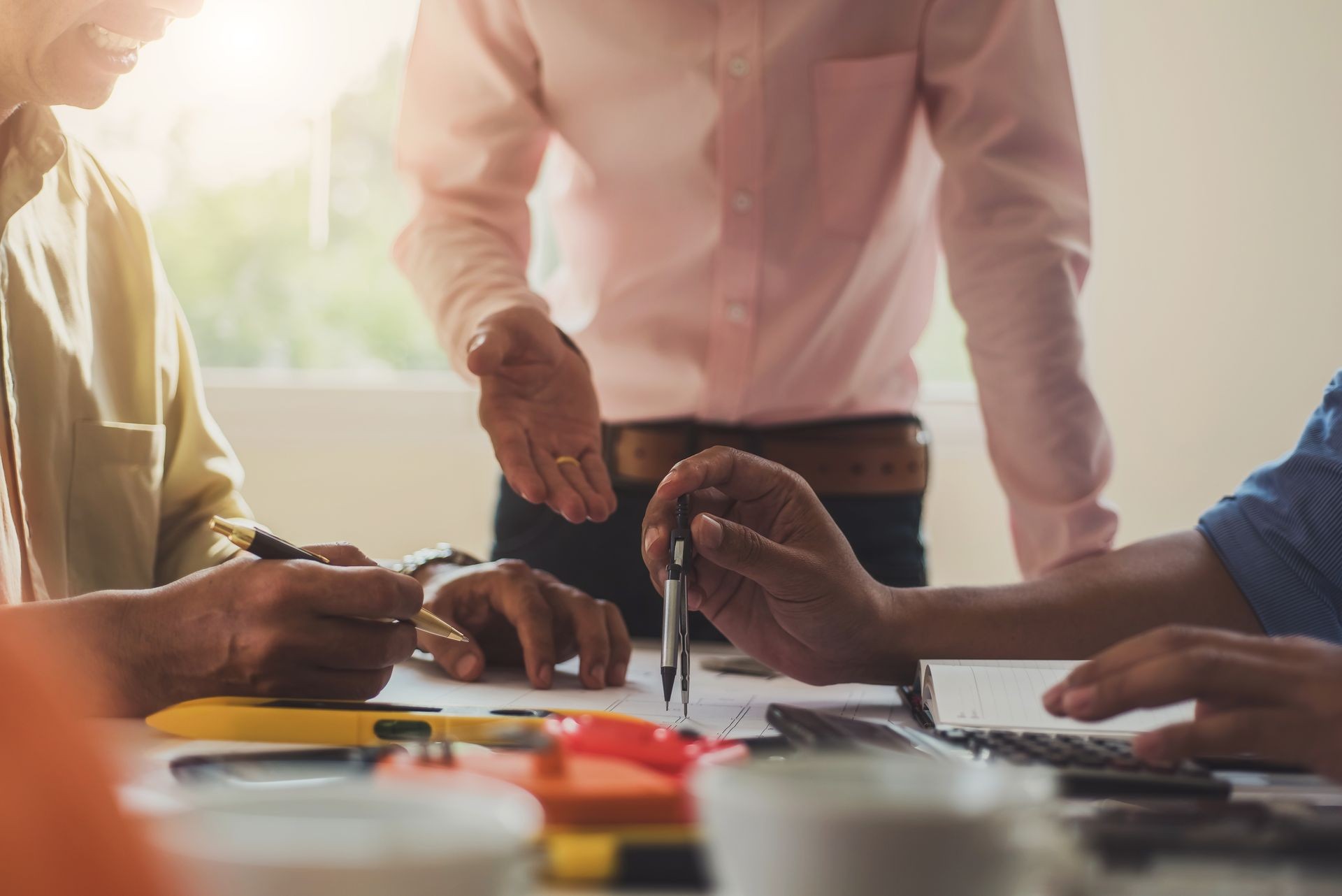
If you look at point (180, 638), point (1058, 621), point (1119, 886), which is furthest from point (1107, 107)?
point (1119, 886)

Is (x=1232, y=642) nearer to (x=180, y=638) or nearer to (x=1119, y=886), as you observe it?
(x=1119, y=886)

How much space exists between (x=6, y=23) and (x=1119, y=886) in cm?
119

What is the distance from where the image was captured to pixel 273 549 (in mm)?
942

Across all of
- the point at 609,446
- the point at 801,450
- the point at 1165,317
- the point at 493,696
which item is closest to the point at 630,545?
the point at 609,446

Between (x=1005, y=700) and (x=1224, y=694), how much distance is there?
0.25 metres

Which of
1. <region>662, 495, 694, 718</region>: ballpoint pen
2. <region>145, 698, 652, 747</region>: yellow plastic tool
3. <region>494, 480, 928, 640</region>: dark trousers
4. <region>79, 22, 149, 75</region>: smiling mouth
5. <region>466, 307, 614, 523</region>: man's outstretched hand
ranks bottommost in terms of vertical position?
<region>145, 698, 652, 747</region>: yellow plastic tool

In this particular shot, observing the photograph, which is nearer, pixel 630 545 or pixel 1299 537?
pixel 1299 537

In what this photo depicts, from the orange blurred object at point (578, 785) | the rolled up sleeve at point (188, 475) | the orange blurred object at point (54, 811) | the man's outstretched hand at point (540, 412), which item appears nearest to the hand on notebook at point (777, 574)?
the man's outstretched hand at point (540, 412)

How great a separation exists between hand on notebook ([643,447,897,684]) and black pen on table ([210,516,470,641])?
6.9 inches

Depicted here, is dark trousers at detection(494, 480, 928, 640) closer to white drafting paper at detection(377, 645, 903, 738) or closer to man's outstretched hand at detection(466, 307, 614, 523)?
man's outstretched hand at detection(466, 307, 614, 523)

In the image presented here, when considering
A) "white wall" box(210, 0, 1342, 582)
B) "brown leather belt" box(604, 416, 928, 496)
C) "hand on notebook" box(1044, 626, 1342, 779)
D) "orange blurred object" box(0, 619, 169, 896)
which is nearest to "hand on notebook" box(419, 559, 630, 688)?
"brown leather belt" box(604, 416, 928, 496)

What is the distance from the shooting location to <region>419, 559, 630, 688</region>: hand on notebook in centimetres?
109

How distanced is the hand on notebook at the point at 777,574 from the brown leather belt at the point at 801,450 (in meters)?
0.47

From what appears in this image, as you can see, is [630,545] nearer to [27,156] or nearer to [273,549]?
[273,549]
